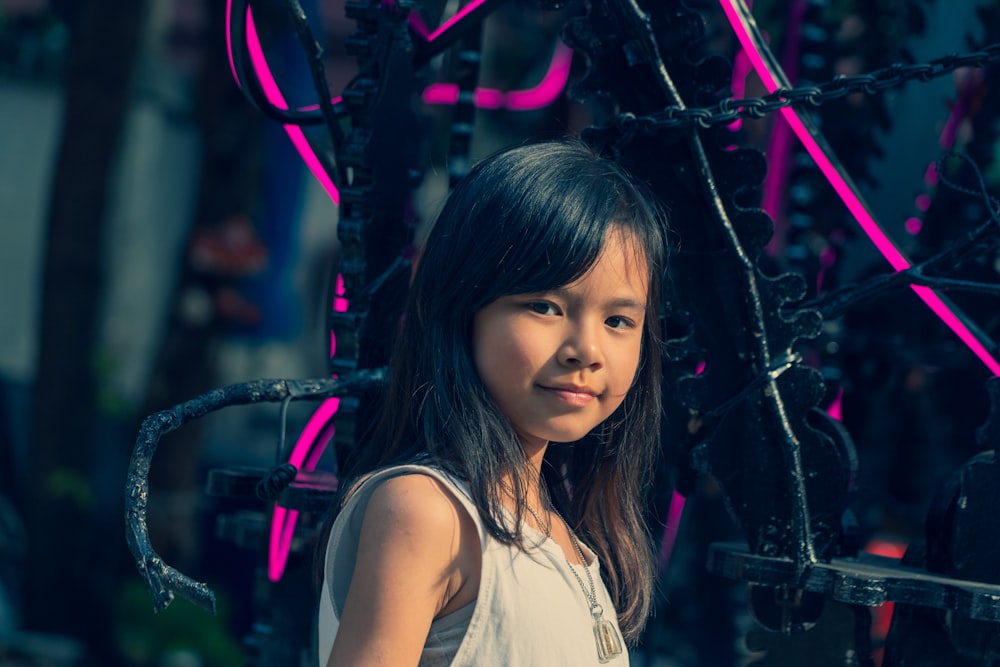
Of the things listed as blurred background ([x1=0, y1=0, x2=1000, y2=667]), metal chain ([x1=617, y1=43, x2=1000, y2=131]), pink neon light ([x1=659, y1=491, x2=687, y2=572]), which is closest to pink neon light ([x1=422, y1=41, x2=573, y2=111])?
blurred background ([x1=0, y1=0, x2=1000, y2=667])

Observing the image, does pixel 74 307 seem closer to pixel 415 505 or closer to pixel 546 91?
pixel 546 91

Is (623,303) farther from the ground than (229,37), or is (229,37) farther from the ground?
(229,37)

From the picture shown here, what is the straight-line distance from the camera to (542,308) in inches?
59.6

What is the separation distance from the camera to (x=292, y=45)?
15.5 ft

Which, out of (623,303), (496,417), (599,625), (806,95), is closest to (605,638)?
(599,625)

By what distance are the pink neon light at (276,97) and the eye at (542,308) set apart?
573 millimetres

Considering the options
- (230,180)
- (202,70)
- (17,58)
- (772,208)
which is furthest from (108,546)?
(772,208)

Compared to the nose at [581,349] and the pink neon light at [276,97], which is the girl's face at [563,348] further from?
the pink neon light at [276,97]

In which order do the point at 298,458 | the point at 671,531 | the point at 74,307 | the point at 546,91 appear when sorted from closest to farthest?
the point at 298,458, the point at 671,531, the point at 546,91, the point at 74,307

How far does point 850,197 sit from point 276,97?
40.9 inches

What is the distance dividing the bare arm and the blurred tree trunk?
339 cm

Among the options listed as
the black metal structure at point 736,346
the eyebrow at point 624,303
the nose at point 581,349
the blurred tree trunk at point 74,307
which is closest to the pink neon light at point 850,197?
the black metal structure at point 736,346

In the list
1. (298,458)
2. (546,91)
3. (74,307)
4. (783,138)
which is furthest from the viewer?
(74,307)

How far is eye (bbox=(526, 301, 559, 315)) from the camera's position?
1511 millimetres
